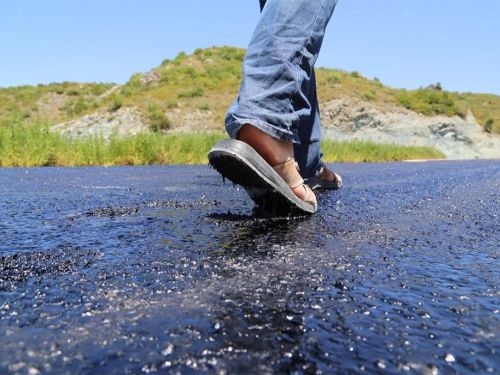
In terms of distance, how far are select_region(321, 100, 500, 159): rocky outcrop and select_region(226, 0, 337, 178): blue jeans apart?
26.7 metres

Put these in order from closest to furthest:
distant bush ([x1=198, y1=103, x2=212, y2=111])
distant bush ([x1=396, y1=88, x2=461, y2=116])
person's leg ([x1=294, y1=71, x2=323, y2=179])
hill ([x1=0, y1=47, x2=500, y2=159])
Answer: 1. person's leg ([x1=294, y1=71, x2=323, y2=179])
2. hill ([x1=0, y1=47, x2=500, y2=159])
3. distant bush ([x1=396, y1=88, x2=461, y2=116])
4. distant bush ([x1=198, y1=103, x2=212, y2=111])

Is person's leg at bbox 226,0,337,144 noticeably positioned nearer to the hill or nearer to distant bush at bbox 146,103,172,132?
the hill

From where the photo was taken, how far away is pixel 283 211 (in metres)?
1.89

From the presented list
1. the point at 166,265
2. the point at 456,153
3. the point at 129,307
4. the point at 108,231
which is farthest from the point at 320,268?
the point at 456,153

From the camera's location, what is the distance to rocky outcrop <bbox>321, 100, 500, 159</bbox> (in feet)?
92.8

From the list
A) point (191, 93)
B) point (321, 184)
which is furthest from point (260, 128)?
point (191, 93)

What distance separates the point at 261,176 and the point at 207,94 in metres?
31.8

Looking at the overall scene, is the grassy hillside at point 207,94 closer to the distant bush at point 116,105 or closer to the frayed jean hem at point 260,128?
the distant bush at point 116,105

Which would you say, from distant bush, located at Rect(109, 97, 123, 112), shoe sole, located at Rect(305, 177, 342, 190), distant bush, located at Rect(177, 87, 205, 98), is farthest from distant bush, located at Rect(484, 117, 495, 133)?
shoe sole, located at Rect(305, 177, 342, 190)

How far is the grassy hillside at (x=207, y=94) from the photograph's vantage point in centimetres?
2972

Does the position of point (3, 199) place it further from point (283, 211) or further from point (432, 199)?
point (432, 199)

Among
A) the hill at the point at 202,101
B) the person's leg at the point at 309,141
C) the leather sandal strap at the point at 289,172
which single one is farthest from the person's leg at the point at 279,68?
the hill at the point at 202,101

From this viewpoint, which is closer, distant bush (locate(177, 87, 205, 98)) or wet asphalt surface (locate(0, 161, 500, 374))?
wet asphalt surface (locate(0, 161, 500, 374))

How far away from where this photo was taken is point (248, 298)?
31.4 inches
